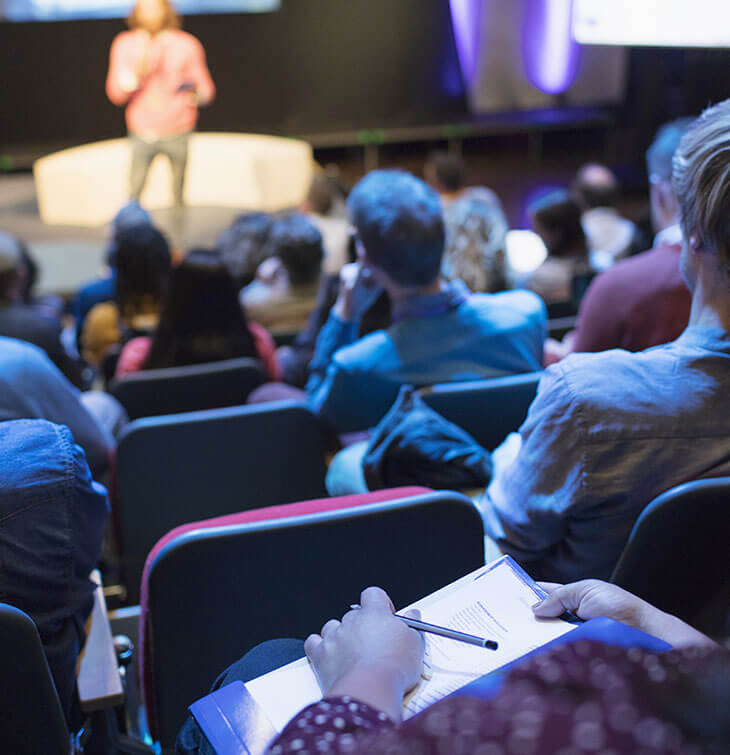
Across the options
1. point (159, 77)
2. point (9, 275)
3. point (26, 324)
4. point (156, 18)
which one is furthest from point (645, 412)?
point (156, 18)

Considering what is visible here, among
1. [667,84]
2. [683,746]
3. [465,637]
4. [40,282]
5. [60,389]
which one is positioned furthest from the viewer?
[667,84]

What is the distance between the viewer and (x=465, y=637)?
2.56 feet

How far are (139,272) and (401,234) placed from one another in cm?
138

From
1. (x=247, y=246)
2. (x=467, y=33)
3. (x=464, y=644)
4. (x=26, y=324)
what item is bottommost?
(x=464, y=644)

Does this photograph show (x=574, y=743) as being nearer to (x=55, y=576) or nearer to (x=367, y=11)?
(x=55, y=576)

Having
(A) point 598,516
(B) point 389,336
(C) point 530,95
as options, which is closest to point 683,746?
(A) point 598,516

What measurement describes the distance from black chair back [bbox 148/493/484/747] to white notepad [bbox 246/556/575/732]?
25 cm

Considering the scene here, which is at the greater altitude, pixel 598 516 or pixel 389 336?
pixel 389 336

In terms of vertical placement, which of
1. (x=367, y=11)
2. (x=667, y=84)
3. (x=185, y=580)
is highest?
(x=367, y=11)

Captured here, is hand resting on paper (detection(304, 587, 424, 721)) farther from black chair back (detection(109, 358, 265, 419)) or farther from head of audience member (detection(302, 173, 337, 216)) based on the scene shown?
head of audience member (detection(302, 173, 337, 216))

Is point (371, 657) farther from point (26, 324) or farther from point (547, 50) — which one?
point (547, 50)

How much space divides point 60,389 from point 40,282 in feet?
14.5

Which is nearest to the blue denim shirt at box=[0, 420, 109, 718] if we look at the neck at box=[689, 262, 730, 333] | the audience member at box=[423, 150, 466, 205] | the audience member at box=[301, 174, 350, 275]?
the neck at box=[689, 262, 730, 333]

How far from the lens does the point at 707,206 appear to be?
112cm
